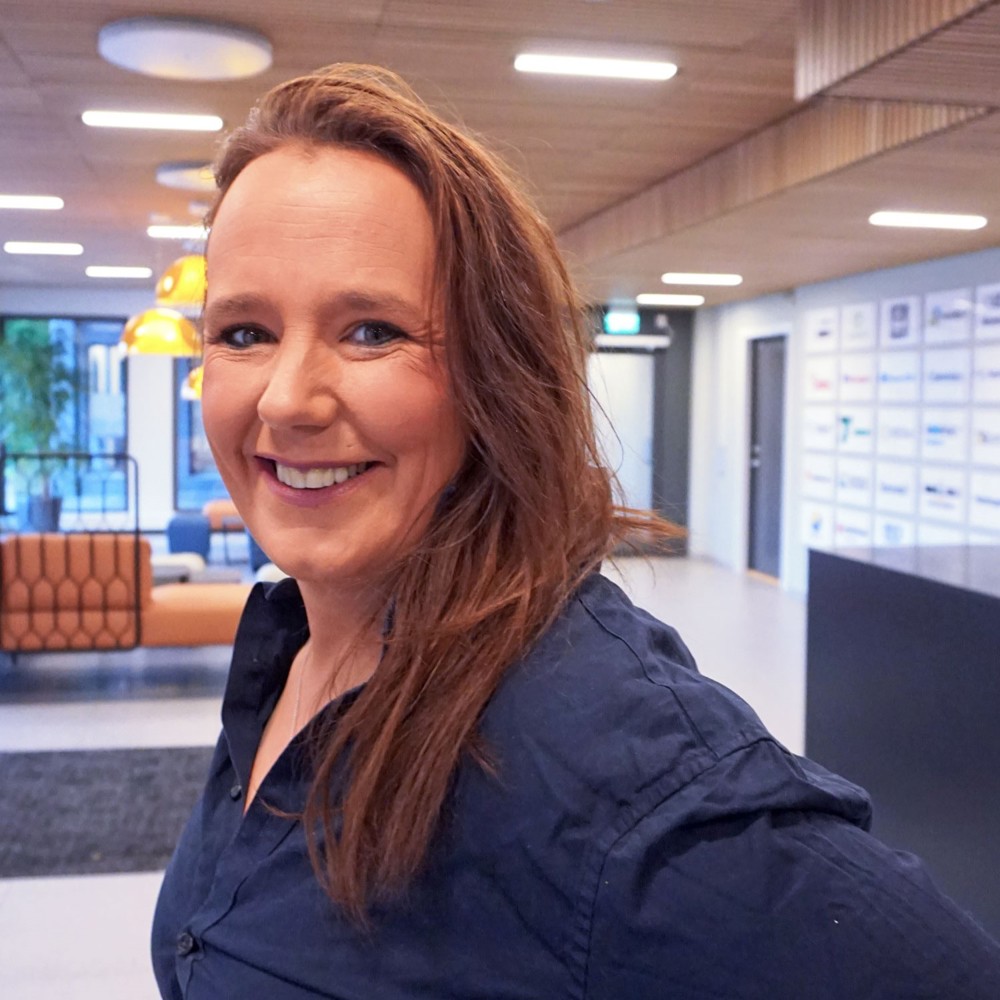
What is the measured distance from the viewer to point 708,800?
2.36ft

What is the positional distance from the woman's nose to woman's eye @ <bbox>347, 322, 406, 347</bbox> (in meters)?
0.03

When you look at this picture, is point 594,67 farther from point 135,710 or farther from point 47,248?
point 47,248

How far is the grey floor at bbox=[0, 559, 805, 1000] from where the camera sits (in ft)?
10.8

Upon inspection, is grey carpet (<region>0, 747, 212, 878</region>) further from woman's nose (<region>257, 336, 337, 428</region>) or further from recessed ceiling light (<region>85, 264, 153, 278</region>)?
recessed ceiling light (<region>85, 264, 153, 278</region>)

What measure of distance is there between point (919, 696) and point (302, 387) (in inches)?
104

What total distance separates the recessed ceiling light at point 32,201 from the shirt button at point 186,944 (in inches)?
290

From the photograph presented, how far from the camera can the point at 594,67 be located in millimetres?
4352

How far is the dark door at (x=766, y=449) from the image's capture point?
11.2m

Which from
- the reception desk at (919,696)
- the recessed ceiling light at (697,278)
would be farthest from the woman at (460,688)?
the recessed ceiling light at (697,278)

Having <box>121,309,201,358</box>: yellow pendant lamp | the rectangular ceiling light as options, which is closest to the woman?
<box>121,309,201,358</box>: yellow pendant lamp

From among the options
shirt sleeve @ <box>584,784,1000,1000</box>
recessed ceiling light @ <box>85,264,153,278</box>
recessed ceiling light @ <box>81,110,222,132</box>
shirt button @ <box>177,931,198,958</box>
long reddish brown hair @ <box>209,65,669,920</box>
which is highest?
recessed ceiling light @ <box>85,264,153,278</box>

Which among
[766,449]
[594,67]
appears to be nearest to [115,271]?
[766,449]

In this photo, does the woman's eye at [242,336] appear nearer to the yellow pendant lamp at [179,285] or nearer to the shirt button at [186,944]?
the shirt button at [186,944]

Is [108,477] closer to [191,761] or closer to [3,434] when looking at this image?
[3,434]
